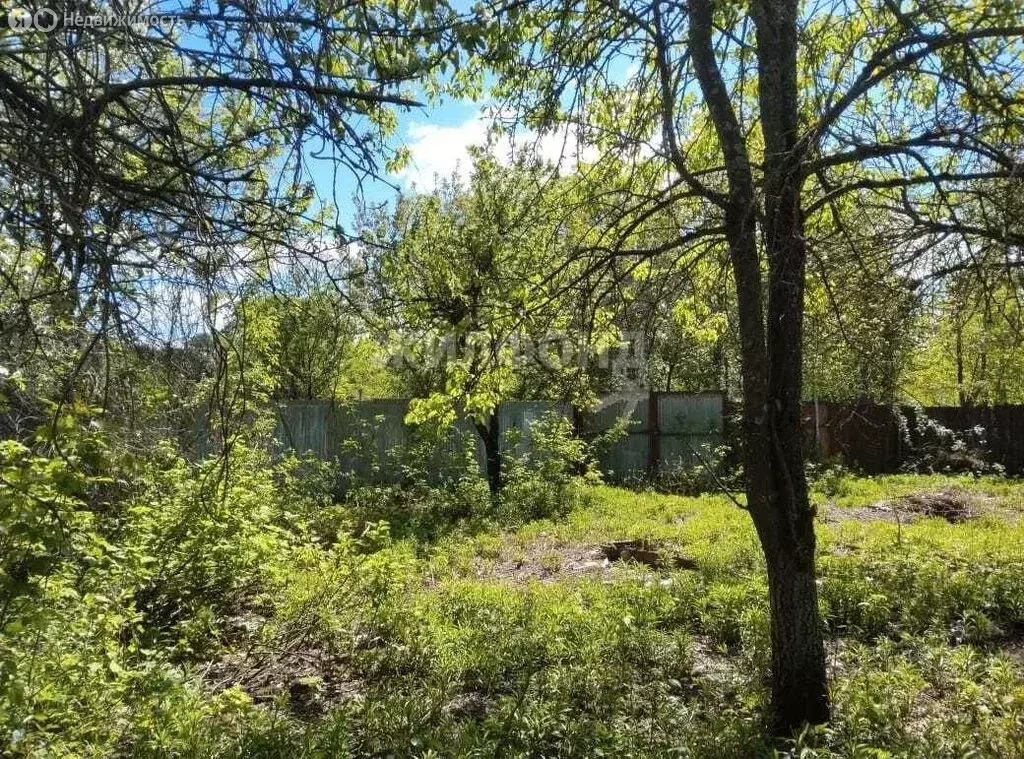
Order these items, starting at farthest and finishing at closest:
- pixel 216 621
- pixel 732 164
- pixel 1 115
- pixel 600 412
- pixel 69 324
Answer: pixel 600 412 < pixel 216 621 < pixel 732 164 < pixel 69 324 < pixel 1 115

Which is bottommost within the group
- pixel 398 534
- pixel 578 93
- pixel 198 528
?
pixel 398 534

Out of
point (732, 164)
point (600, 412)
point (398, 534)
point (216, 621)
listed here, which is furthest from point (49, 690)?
point (600, 412)

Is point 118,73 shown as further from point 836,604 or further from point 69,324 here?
point 836,604

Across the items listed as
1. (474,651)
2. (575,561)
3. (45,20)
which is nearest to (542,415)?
(575,561)

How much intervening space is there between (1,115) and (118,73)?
423mm

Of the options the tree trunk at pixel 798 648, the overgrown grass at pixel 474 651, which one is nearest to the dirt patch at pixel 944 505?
the overgrown grass at pixel 474 651

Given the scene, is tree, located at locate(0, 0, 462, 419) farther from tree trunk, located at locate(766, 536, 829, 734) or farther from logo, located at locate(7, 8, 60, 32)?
tree trunk, located at locate(766, 536, 829, 734)

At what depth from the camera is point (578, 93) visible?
416 cm

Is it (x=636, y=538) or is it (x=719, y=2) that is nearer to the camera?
(x=719, y=2)

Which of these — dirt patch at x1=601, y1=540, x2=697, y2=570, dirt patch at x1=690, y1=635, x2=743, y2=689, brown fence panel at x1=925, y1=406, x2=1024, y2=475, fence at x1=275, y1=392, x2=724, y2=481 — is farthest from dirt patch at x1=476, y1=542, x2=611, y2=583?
brown fence panel at x1=925, y1=406, x2=1024, y2=475

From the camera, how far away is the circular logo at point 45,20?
2043 millimetres

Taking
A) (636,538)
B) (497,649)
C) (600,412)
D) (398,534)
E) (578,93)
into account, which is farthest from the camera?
(600,412)

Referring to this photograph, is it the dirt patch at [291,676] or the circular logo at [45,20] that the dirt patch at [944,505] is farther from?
the circular logo at [45,20]

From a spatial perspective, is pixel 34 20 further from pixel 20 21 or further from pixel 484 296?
pixel 484 296
